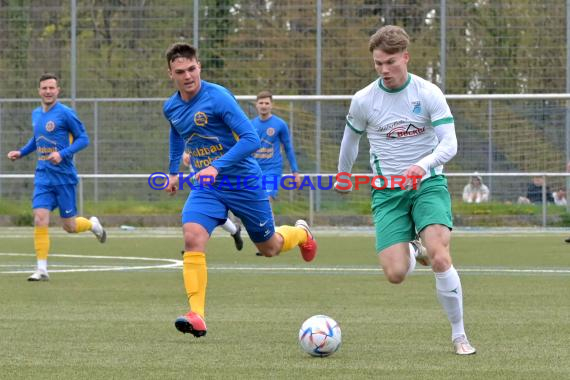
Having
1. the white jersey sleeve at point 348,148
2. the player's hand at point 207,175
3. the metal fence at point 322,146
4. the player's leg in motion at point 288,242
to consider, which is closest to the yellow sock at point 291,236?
the player's leg in motion at point 288,242

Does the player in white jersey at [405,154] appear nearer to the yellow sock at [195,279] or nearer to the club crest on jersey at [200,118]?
the club crest on jersey at [200,118]

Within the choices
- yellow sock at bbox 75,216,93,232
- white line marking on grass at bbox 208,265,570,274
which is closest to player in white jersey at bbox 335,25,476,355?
white line marking on grass at bbox 208,265,570,274

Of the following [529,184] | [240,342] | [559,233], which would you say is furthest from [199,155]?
[529,184]

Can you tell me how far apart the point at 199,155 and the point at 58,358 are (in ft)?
6.67

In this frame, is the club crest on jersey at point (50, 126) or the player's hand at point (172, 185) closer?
the player's hand at point (172, 185)

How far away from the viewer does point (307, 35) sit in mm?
25906

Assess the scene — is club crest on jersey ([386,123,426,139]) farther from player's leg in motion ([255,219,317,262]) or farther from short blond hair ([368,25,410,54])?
player's leg in motion ([255,219,317,262])

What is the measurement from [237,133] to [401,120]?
1.25 meters

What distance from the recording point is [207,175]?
26.6 feet

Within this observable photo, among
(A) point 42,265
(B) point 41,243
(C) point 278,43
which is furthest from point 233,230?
(C) point 278,43

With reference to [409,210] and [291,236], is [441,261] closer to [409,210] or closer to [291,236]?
[409,210]

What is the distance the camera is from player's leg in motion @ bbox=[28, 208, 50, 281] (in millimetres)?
12938

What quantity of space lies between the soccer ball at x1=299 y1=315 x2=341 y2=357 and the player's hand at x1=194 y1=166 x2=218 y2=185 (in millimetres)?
1225

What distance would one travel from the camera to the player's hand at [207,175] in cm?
806
